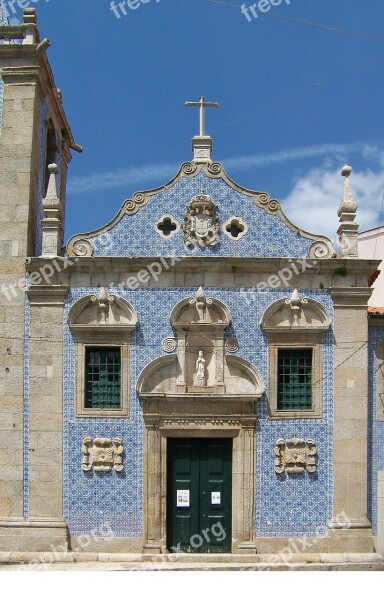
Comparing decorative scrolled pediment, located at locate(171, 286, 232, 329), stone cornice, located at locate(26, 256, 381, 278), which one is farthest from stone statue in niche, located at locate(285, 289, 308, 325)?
decorative scrolled pediment, located at locate(171, 286, 232, 329)

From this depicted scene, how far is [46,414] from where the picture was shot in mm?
13797

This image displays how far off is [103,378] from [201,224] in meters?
3.26

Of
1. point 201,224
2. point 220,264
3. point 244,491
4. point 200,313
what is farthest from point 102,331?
point 244,491

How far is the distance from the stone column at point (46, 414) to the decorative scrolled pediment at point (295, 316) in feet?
12.0

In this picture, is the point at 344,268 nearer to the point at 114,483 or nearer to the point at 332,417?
the point at 332,417

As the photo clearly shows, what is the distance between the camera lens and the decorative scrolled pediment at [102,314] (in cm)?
1386

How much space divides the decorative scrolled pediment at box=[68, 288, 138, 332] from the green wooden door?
89.2 inches

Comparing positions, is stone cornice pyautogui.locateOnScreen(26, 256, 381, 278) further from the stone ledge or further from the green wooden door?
the stone ledge

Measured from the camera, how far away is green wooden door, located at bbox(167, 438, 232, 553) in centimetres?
1373

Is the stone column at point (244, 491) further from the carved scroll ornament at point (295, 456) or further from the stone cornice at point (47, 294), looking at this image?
the stone cornice at point (47, 294)

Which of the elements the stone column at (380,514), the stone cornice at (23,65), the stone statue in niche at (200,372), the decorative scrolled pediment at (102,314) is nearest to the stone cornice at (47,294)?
the decorative scrolled pediment at (102,314)

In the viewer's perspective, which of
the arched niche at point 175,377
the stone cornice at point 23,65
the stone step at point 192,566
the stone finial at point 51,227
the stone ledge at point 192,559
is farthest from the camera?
the stone cornice at point 23,65

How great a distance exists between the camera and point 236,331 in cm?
1399
